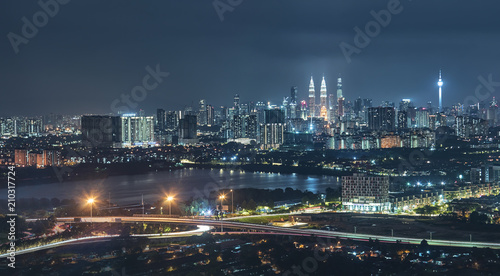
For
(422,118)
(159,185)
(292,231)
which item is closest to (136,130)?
(159,185)

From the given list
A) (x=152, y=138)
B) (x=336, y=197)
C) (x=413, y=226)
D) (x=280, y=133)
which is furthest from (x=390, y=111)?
(x=413, y=226)

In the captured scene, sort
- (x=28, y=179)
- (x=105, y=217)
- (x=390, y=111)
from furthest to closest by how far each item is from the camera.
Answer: (x=390, y=111)
(x=28, y=179)
(x=105, y=217)

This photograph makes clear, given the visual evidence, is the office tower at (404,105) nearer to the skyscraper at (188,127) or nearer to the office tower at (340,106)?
the office tower at (340,106)

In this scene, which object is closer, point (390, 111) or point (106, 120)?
point (106, 120)

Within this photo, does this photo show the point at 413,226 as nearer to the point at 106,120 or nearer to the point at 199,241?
the point at 199,241

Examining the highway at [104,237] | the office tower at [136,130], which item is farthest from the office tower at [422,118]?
the highway at [104,237]

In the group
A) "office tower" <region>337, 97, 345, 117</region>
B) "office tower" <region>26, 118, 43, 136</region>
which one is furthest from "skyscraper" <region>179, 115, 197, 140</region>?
"office tower" <region>337, 97, 345, 117</region>
